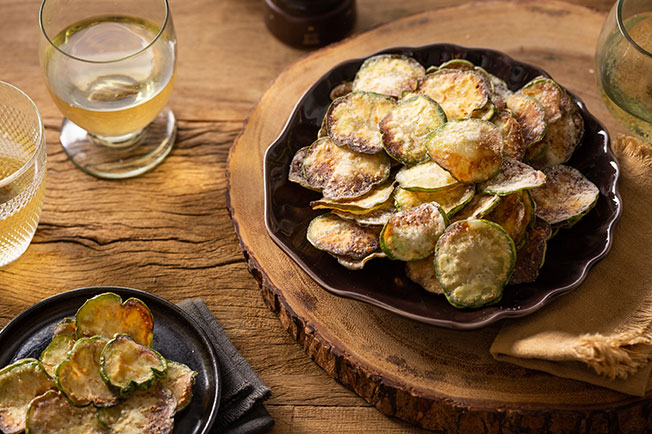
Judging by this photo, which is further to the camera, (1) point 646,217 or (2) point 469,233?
(1) point 646,217

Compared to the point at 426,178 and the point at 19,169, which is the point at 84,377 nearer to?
the point at 19,169

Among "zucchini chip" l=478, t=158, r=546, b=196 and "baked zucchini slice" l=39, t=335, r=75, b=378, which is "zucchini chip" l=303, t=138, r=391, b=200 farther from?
"baked zucchini slice" l=39, t=335, r=75, b=378

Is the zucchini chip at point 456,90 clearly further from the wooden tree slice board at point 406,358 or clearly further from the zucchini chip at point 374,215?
the wooden tree slice board at point 406,358

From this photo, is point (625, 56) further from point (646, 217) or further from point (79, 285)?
point (79, 285)

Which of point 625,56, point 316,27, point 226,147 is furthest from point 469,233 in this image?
point 316,27

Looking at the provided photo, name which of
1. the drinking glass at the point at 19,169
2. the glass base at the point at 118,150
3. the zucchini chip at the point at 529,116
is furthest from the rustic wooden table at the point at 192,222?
the zucchini chip at the point at 529,116

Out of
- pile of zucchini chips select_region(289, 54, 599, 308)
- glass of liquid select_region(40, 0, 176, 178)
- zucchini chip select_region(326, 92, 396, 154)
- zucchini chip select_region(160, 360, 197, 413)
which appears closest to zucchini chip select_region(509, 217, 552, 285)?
pile of zucchini chips select_region(289, 54, 599, 308)
